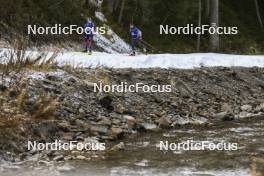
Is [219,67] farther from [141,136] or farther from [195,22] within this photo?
[195,22]

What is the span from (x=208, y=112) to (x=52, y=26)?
11813 mm

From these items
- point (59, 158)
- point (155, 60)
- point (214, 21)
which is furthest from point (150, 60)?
point (59, 158)

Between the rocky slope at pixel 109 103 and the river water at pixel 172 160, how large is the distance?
907mm

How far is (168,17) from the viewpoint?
38219mm

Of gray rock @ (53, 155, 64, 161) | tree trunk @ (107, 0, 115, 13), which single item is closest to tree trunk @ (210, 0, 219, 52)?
tree trunk @ (107, 0, 115, 13)

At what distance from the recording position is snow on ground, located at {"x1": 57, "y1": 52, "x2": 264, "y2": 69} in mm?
21828

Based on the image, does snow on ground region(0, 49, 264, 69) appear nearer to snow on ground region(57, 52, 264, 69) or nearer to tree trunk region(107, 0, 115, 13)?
snow on ground region(57, 52, 264, 69)

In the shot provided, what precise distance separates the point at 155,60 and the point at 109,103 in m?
7.07

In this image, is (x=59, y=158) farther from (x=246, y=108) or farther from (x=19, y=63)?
(x=246, y=108)

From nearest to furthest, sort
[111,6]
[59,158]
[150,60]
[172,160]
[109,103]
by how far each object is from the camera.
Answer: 1. [59,158]
2. [172,160]
3. [109,103]
4. [150,60]
5. [111,6]

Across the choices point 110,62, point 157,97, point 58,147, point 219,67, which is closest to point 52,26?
point 110,62

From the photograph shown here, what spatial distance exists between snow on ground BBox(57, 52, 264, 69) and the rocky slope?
0.98 meters

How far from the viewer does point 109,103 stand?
17500mm

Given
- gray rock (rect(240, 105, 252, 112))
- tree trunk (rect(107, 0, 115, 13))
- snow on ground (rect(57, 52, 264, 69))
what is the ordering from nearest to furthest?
gray rock (rect(240, 105, 252, 112))
snow on ground (rect(57, 52, 264, 69))
tree trunk (rect(107, 0, 115, 13))
